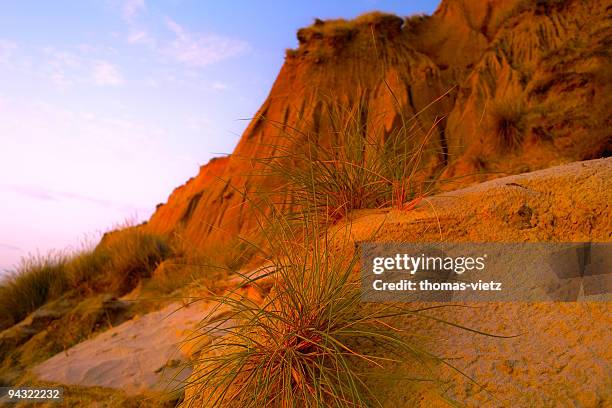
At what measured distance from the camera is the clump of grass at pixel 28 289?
6.94 meters

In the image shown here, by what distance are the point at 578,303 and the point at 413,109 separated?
9.57 metres

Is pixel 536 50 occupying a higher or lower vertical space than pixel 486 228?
higher

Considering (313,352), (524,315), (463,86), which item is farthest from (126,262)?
(463,86)

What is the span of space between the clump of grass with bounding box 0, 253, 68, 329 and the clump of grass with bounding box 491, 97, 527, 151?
7.10 metres

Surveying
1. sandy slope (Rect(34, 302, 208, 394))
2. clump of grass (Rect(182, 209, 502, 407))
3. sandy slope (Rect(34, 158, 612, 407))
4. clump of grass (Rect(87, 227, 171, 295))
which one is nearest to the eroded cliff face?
clump of grass (Rect(87, 227, 171, 295))

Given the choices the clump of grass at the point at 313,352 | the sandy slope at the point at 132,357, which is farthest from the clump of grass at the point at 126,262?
the clump of grass at the point at 313,352

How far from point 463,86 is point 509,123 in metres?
3.50

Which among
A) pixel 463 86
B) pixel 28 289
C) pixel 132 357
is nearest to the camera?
pixel 132 357

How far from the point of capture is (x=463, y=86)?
10.6m

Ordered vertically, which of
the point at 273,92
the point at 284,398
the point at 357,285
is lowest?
the point at 284,398

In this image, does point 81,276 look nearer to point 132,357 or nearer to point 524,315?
point 132,357

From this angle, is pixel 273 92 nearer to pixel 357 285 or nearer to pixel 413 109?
pixel 413 109

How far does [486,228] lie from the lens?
7.10 feet

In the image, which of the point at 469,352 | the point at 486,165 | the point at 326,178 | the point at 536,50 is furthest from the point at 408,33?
the point at 469,352
